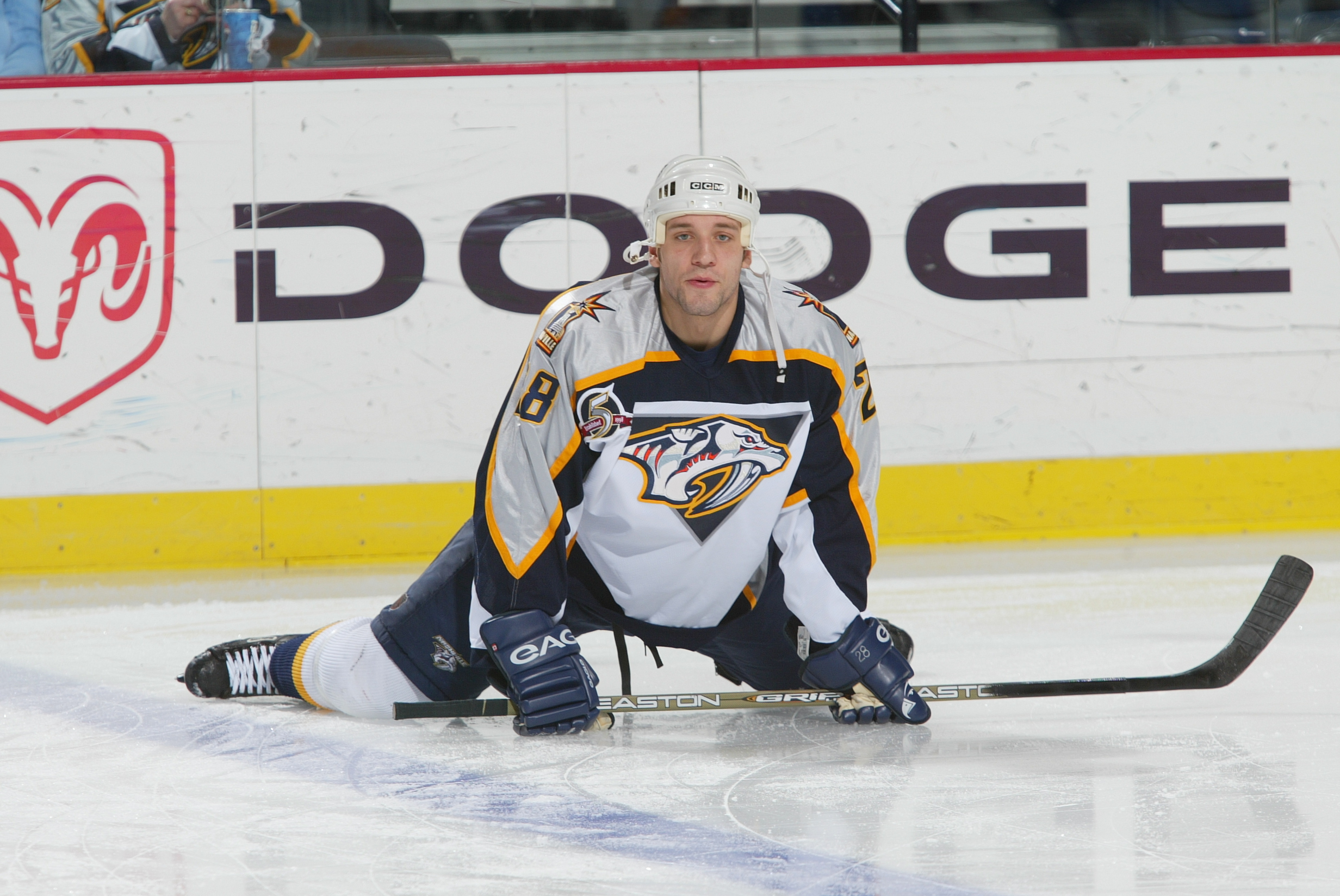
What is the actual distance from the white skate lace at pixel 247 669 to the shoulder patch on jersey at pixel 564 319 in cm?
74

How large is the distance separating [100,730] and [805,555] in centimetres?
113

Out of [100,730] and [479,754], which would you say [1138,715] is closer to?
[479,754]

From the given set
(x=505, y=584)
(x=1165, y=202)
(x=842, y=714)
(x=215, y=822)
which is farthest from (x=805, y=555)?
(x=1165, y=202)

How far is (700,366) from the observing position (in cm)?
198

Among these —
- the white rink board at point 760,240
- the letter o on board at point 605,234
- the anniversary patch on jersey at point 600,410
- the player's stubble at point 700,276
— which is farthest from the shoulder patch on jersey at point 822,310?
the white rink board at point 760,240

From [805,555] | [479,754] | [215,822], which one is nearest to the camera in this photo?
[215,822]

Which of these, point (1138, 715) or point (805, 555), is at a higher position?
point (805, 555)

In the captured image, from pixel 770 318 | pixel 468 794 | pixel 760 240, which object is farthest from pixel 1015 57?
pixel 468 794

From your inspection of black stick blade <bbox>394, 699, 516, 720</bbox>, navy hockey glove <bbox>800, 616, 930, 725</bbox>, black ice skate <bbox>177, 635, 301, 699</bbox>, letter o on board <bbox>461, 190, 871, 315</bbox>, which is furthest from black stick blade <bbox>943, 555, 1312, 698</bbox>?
letter o on board <bbox>461, 190, 871, 315</bbox>

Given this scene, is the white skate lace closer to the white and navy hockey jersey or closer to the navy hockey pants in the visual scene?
the navy hockey pants

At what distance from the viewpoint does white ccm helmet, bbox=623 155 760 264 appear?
194 centimetres

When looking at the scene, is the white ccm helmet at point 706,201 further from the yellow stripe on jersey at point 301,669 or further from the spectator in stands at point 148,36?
the spectator in stands at point 148,36

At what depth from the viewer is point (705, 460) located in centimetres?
199

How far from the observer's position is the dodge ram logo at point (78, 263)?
369cm
